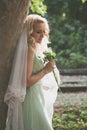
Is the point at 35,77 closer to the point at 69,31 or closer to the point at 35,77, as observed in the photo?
the point at 35,77

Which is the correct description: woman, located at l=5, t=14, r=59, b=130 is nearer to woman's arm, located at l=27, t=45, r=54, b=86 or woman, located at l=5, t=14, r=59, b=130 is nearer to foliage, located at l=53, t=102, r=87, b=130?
woman's arm, located at l=27, t=45, r=54, b=86

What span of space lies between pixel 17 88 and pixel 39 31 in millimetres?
602

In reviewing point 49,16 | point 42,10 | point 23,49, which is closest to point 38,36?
point 23,49

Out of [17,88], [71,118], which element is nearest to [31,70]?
[17,88]

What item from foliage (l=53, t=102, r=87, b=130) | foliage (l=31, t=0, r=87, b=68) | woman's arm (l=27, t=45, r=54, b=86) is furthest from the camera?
foliage (l=31, t=0, r=87, b=68)

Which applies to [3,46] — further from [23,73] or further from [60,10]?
[60,10]

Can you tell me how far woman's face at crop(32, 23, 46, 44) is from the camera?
4.86m

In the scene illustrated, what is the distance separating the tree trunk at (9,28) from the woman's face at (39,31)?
0.54 ft

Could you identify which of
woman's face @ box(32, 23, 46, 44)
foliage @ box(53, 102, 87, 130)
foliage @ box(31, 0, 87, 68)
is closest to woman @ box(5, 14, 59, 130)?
woman's face @ box(32, 23, 46, 44)

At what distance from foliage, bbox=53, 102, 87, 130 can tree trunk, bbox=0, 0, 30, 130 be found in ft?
9.67

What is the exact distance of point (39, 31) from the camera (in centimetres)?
488

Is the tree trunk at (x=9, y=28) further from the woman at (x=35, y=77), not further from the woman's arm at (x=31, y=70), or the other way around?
the woman's arm at (x=31, y=70)

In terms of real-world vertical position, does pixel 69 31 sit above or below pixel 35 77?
above

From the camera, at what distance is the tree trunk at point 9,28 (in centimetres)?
487
